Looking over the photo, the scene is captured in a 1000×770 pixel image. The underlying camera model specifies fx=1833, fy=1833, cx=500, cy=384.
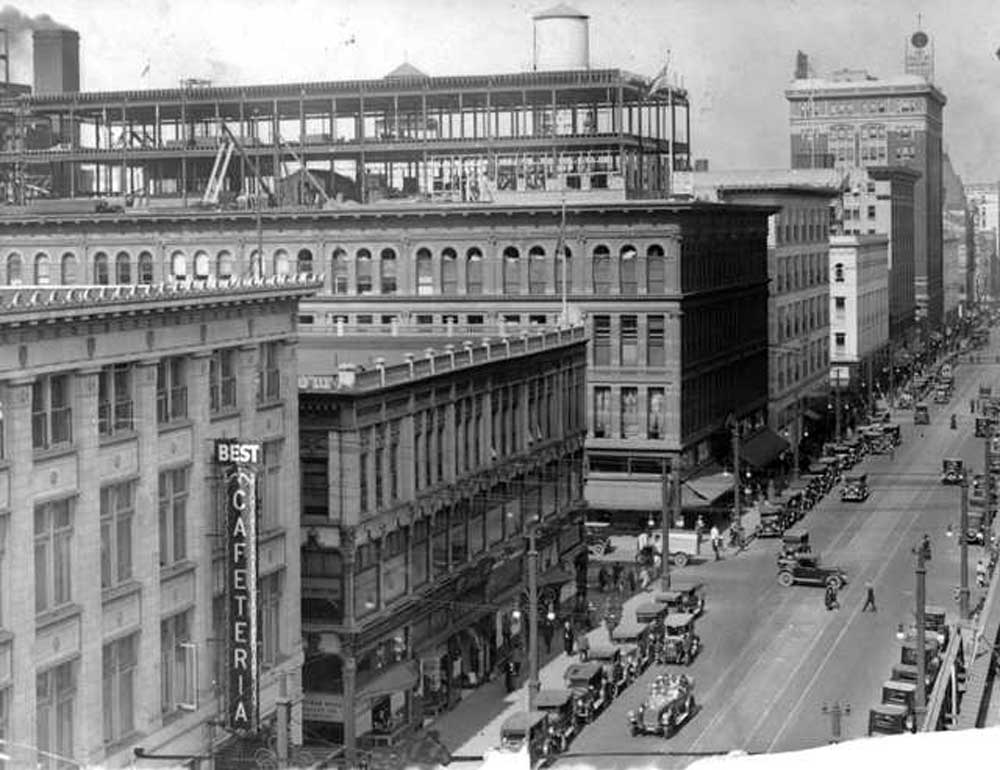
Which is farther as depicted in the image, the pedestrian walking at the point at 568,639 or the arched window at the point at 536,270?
the arched window at the point at 536,270

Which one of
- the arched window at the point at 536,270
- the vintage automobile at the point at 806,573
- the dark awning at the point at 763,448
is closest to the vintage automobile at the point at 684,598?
the vintage automobile at the point at 806,573

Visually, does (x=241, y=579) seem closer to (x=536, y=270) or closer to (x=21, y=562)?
(x=21, y=562)

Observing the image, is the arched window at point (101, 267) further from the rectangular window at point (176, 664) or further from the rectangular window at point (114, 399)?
the rectangular window at point (114, 399)

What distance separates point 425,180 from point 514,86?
13.4 metres

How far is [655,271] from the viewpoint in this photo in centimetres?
8544

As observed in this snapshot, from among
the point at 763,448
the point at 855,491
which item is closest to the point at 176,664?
the point at 855,491

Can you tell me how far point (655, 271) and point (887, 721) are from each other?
1632 inches

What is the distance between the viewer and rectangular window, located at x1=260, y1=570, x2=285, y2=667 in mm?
41875

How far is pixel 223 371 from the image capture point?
40.3 m

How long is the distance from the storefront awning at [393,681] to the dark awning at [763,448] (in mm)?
48213

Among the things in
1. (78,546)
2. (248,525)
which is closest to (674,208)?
(248,525)

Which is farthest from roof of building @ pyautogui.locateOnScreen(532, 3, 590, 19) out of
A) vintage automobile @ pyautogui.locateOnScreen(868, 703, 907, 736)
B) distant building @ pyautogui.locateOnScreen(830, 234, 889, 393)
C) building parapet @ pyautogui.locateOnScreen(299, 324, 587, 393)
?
distant building @ pyautogui.locateOnScreen(830, 234, 889, 393)

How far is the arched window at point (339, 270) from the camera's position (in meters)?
86.0

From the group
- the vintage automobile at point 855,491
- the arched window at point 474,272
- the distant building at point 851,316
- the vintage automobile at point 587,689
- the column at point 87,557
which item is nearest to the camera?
the column at point 87,557
